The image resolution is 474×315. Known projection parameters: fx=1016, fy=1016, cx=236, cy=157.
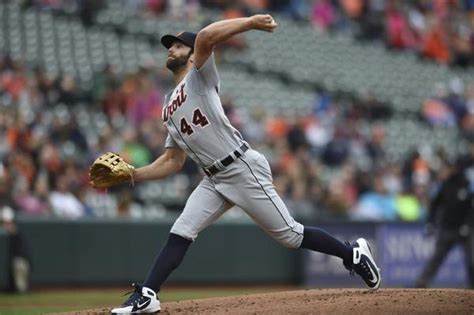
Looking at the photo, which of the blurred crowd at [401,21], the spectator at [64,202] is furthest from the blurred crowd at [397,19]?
the spectator at [64,202]

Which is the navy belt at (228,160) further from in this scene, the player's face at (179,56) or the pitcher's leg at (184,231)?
the player's face at (179,56)

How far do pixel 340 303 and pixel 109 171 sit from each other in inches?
69.9

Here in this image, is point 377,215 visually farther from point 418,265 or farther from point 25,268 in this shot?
point 25,268

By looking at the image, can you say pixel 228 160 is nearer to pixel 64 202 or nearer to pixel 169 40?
pixel 169 40

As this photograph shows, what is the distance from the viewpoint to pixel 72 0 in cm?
1745

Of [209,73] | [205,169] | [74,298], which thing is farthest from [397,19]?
[209,73]

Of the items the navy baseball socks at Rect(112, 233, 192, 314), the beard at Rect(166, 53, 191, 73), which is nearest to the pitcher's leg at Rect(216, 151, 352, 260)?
the navy baseball socks at Rect(112, 233, 192, 314)

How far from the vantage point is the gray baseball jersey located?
657cm

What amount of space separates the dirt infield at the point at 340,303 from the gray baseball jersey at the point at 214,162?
1.67 feet

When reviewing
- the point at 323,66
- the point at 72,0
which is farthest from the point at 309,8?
the point at 72,0

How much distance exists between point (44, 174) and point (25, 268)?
131 centimetres

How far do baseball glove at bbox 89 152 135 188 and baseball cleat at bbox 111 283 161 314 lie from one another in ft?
2.49

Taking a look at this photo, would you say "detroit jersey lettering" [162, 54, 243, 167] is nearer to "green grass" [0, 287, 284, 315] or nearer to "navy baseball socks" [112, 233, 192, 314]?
"navy baseball socks" [112, 233, 192, 314]

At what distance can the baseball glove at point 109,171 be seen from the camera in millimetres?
6828
